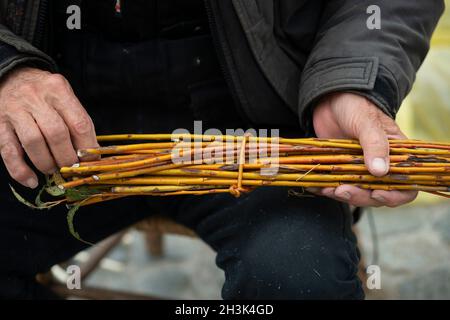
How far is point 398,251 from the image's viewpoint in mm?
1903

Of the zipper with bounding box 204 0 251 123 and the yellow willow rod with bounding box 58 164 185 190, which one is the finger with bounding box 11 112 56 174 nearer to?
the yellow willow rod with bounding box 58 164 185 190

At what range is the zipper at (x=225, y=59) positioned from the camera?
0.96 m

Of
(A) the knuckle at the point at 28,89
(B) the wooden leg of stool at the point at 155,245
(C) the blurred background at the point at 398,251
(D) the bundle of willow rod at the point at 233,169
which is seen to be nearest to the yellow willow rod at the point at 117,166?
(D) the bundle of willow rod at the point at 233,169

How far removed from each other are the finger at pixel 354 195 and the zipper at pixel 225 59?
283 millimetres

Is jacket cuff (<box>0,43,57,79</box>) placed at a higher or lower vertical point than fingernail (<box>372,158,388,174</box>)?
higher

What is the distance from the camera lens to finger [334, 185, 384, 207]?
2.62 feet

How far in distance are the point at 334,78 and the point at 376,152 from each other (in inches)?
7.0

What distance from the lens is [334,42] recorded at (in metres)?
0.95

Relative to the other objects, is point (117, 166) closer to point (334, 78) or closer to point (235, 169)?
point (235, 169)

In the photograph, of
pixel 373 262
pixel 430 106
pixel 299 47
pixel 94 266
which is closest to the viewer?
pixel 299 47

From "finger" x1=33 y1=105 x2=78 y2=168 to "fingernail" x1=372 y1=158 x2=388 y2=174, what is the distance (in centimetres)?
42

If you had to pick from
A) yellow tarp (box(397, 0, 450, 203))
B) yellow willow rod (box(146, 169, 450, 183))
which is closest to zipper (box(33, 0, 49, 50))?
yellow willow rod (box(146, 169, 450, 183))

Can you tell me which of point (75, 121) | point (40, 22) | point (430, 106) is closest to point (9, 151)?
point (75, 121)
